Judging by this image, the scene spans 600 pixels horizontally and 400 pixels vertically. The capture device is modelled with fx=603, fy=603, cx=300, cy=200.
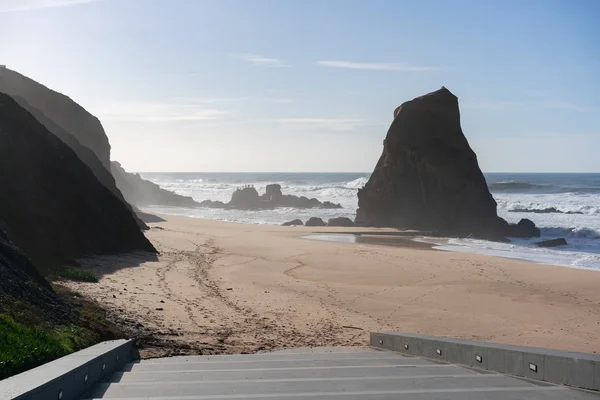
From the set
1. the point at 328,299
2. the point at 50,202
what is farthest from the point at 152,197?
the point at 328,299

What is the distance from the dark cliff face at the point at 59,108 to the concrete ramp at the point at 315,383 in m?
32.2

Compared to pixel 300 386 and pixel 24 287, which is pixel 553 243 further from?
pixel 300 386

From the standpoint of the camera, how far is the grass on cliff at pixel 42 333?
5117 millimetres

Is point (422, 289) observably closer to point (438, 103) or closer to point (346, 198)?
point (438, 103)

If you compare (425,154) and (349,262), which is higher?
(425,154)

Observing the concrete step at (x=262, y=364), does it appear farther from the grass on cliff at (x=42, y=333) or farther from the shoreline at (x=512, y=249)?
the shoreline at (x=512, y=249)

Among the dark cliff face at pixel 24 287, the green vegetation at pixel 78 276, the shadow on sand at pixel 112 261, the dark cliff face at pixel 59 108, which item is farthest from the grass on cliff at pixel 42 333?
the dark cliff face at pixel 59 108

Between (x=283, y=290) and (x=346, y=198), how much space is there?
64305 millimetres

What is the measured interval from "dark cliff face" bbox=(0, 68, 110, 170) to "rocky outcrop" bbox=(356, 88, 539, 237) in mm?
Result: 20673

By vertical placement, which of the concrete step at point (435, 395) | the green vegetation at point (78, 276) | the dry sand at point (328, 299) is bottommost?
the dry sand at point (328, 299)

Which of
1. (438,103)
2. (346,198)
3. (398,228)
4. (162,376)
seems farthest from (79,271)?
(346,198)

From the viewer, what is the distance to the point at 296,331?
37.0 feet

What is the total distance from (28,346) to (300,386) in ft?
8.38

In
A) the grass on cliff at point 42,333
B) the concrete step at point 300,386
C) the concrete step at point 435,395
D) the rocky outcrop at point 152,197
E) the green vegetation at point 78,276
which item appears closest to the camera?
the concrete step at point 435,395
